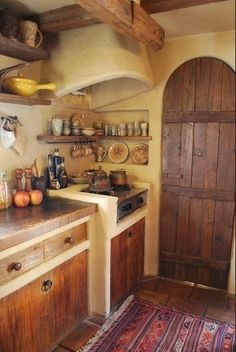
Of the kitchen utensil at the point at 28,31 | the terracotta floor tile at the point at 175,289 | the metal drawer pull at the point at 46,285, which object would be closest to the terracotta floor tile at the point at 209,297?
the terracotta floor tile at the point at 175,289

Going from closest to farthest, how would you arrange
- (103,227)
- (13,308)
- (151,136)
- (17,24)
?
(13,308) → (17,24) → (103,227) → (151,136)

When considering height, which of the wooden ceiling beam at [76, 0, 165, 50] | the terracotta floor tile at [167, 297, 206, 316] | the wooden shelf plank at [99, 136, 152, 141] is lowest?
the terracotta floor tile at [167, 297, 206, 316]

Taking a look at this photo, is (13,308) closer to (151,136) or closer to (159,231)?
(159,231)

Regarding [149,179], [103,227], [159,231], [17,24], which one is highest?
[17,24]

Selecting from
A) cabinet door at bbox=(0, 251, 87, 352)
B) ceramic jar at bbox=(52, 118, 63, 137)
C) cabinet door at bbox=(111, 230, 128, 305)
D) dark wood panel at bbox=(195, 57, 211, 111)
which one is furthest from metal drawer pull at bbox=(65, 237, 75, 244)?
dark wood panel at bbox=(195, 57, 211, 111)

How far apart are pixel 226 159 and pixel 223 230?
2.02ft

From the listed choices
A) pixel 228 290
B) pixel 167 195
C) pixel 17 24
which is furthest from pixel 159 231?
pixel 17 24

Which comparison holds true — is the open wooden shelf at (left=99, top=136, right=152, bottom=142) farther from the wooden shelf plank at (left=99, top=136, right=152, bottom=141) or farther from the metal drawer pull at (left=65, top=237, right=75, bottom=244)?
the metal drawer pull at (left=65, top=237, right=75, bottom=244)

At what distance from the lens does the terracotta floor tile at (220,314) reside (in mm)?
2113

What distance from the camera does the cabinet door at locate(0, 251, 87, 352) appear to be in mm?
1424

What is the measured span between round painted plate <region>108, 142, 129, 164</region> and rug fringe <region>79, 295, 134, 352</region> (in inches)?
49.9

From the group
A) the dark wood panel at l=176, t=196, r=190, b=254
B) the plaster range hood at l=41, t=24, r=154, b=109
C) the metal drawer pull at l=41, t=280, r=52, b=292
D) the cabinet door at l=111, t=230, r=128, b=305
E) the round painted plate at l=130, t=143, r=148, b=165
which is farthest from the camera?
the round painted plate at l=130, t=143, r=148, b=165

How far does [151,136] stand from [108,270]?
4.09 feet

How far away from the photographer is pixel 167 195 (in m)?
2.61
